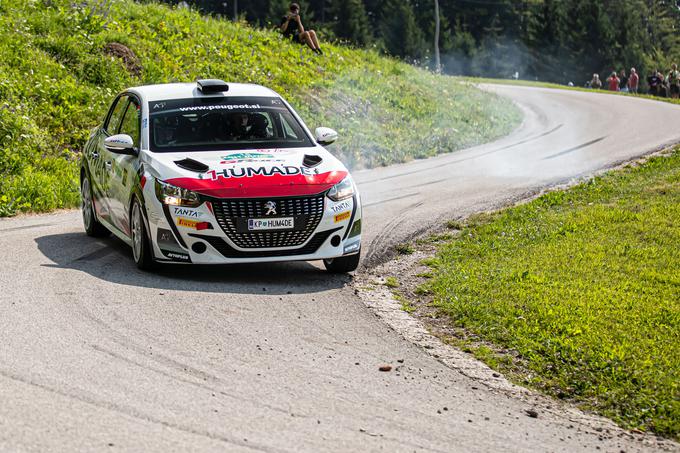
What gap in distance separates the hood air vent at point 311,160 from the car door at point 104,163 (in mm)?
2198

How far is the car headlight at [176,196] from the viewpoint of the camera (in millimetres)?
8930

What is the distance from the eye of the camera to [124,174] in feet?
32.6

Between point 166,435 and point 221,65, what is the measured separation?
760 inches

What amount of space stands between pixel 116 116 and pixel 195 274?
2.62 metres

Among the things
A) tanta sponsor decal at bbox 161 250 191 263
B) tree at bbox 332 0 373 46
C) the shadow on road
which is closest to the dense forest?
tree at bbox 332 0 373 46

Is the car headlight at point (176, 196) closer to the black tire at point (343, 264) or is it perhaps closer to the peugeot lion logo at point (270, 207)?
the peugeot lion logo at point (270, 207)

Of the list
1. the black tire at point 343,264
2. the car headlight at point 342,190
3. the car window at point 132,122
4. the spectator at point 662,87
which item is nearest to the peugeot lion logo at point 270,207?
the car headlight at point 342,190

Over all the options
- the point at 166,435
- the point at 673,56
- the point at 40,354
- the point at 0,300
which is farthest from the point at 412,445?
the point at 673,56

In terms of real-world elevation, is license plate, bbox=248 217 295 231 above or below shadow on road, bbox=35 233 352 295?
above

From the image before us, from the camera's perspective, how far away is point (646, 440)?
5.52m

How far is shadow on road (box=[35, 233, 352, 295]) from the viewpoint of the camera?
8922 millimetres

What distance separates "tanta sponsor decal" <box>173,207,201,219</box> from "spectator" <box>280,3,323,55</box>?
20.1 metres

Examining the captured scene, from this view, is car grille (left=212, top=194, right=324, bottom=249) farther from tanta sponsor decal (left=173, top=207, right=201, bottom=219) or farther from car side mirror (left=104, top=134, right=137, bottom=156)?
car side mirror (left=104, top=134, right=137, bottom=156)

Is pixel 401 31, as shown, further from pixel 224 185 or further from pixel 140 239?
pixel 224 185
